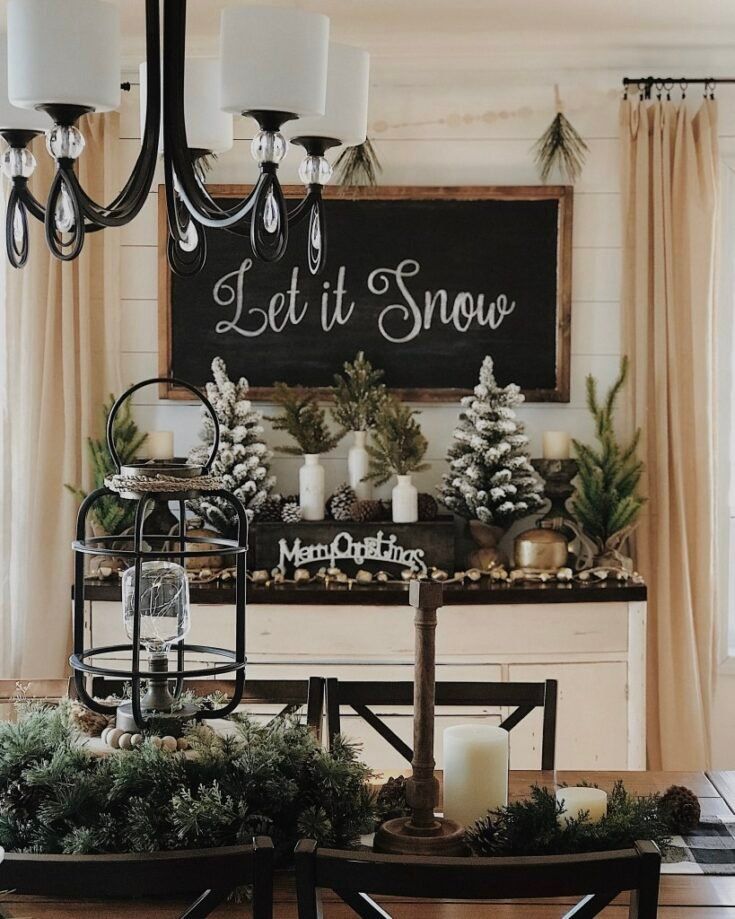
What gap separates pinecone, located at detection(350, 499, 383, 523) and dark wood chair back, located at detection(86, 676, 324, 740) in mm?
1126

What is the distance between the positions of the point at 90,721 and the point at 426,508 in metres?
1.90

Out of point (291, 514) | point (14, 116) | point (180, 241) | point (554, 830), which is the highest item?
point (14, 116)

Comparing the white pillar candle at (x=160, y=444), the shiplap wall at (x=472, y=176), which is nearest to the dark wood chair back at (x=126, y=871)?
the white pillar candle at (x=160, y=444)

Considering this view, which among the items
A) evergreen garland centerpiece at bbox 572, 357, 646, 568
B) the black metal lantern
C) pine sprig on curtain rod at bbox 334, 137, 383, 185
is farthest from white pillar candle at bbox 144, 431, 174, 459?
the black metal lantern

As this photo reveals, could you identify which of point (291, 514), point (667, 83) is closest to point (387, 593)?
point (291, 514)

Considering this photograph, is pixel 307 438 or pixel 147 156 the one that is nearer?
pixel 147 156

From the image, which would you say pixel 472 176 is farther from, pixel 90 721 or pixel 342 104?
pixel 90 721

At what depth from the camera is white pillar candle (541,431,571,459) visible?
3729 mm

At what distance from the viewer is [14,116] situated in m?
1.79

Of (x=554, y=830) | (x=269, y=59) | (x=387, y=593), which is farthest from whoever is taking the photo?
(x=387, y=593)

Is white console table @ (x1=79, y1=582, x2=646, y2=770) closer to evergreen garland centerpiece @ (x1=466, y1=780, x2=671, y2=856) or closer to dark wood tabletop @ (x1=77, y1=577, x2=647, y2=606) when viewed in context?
dark wood tabletop @ (x1=77, y1=577, x2=647, y2=606)

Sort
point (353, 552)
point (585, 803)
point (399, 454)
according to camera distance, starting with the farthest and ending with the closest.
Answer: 1. point (399, 454)
2. point (353, 552)
3. point (585, 803)

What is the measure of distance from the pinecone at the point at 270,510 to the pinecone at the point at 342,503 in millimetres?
170

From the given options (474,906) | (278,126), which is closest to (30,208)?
(278,126)
